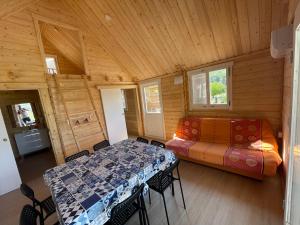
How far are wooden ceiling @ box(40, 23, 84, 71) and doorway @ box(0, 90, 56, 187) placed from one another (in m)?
1.97

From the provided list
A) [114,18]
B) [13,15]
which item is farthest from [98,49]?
[13,15]

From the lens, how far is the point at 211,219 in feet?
5.90

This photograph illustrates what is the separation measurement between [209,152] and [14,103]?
5814mm

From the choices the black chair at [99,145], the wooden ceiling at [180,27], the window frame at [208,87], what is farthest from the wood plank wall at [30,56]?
the window frame at [208,87]

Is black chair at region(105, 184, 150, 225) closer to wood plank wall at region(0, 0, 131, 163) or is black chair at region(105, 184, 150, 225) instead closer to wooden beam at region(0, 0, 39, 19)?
wood plank wall at region(0, 0, 131, 163)

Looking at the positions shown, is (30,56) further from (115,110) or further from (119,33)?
(115,110)

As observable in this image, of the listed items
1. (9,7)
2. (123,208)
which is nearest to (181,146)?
(123,208)

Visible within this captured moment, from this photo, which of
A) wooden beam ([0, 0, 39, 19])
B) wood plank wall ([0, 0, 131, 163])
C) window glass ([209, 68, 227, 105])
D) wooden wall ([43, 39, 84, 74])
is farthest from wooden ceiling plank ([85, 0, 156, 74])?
window glass ([209, 68, 227, 105])

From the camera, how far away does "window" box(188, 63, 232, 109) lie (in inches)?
128

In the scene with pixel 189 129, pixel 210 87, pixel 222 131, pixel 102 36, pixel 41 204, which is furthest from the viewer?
pixel 102 36

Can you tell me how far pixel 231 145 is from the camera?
2.95 metres

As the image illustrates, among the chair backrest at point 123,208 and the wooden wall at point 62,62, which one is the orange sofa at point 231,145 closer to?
the chair backrest at point 123,208

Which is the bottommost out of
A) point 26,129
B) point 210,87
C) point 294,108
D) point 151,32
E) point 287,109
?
point 26,129

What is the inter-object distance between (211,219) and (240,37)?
2.91m
